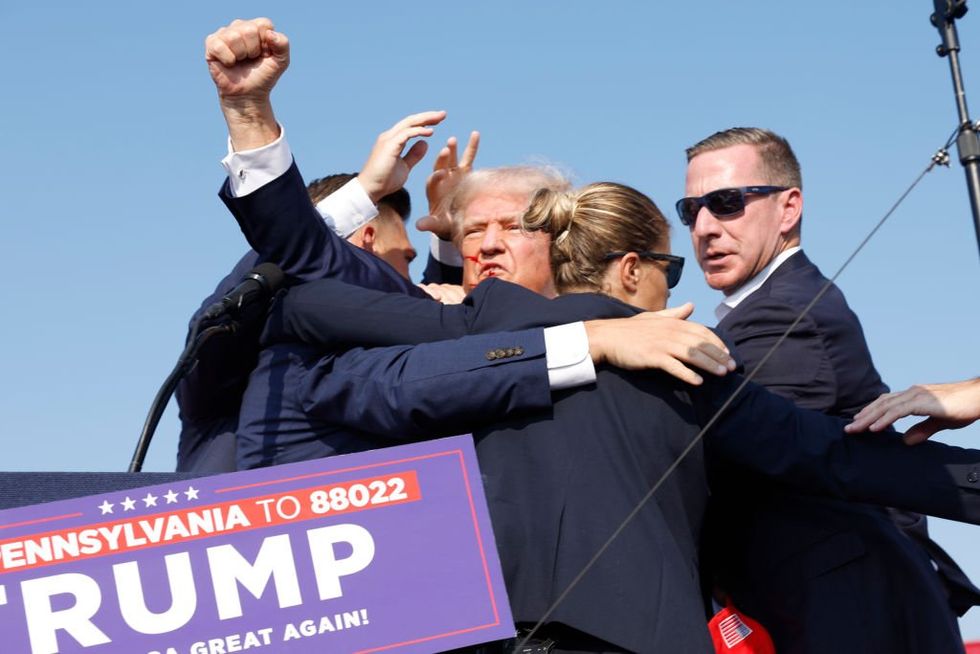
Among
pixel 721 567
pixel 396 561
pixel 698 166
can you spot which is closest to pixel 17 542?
pixel 396 561

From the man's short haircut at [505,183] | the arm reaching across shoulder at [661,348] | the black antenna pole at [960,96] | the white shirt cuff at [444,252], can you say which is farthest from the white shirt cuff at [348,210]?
the black antenna pole at [960,96]

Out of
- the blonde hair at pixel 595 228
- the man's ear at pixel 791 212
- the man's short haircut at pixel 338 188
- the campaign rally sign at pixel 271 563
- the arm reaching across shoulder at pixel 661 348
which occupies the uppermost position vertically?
the man's short haircut at pixel 338 188

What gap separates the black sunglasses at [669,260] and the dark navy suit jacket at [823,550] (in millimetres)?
289

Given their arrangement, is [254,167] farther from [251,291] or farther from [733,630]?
[733,630]

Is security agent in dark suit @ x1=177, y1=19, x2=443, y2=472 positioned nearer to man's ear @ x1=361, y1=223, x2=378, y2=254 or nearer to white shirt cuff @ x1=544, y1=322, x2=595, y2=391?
man's ear @ x1=361, y1=223, x2=378, y2=254

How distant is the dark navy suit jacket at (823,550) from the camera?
3.32 metres

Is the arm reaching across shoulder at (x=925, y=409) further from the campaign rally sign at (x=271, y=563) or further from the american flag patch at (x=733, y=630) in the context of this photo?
the campaign rally sign at (x=271, y=563)

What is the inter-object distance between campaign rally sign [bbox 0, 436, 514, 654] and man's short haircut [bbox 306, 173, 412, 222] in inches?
84.0

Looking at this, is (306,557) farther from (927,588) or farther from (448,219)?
(448,219)

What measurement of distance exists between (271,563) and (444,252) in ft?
9.23

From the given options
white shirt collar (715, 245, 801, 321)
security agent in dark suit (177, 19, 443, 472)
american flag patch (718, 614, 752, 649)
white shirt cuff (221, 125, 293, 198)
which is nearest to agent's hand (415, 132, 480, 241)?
security agent in dark suit (177, 19, 443, 472)

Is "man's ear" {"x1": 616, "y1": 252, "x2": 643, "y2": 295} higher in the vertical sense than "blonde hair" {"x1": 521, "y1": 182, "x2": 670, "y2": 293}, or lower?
lower

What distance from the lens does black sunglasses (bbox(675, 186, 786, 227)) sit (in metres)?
4.55

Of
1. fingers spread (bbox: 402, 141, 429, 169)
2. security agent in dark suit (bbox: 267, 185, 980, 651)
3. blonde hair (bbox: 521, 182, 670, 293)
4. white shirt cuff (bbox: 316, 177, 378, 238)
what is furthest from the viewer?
fingers spread (bbox: 402, 141, 429, 169)
